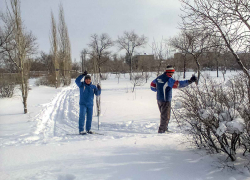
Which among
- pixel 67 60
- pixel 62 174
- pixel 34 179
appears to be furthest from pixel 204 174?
pixel 67 60

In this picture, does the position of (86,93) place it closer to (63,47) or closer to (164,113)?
(164,113)

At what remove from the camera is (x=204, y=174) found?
2.18 meters

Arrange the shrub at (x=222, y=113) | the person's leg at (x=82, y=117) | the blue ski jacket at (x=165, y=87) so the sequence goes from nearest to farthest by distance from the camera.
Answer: the shrub at (x=222, y=113), the blue ski jacket at (x=165, y=87), the person's leg at (x=82, y=117)

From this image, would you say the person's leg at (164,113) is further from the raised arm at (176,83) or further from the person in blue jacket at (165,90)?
the raised arm at (176,83)

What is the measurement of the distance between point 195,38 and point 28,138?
16.2 ft

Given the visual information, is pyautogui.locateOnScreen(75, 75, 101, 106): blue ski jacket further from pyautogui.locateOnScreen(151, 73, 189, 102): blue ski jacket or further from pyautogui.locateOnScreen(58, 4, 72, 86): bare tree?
pyautogui.locateOnScreen(58, 4, 72, 86): bare tree

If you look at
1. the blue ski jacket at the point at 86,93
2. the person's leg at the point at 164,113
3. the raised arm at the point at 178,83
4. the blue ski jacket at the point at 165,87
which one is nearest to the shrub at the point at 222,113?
the raised arm at the point at 178,83

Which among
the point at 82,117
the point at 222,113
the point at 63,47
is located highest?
the point at 63,47

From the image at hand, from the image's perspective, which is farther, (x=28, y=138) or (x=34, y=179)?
(x=28, y=138)

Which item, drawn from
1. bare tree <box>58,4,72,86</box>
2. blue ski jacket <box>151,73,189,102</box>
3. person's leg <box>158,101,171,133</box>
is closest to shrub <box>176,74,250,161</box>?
blue ski jacket <box>151,73,189,102</box>

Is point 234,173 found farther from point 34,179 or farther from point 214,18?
point 214,18

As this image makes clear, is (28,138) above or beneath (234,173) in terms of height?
beneath

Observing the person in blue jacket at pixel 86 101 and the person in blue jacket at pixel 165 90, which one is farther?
the person in blue jacket at pixel 86 101

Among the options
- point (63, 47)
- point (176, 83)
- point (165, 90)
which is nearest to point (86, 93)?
point (165, 90)
